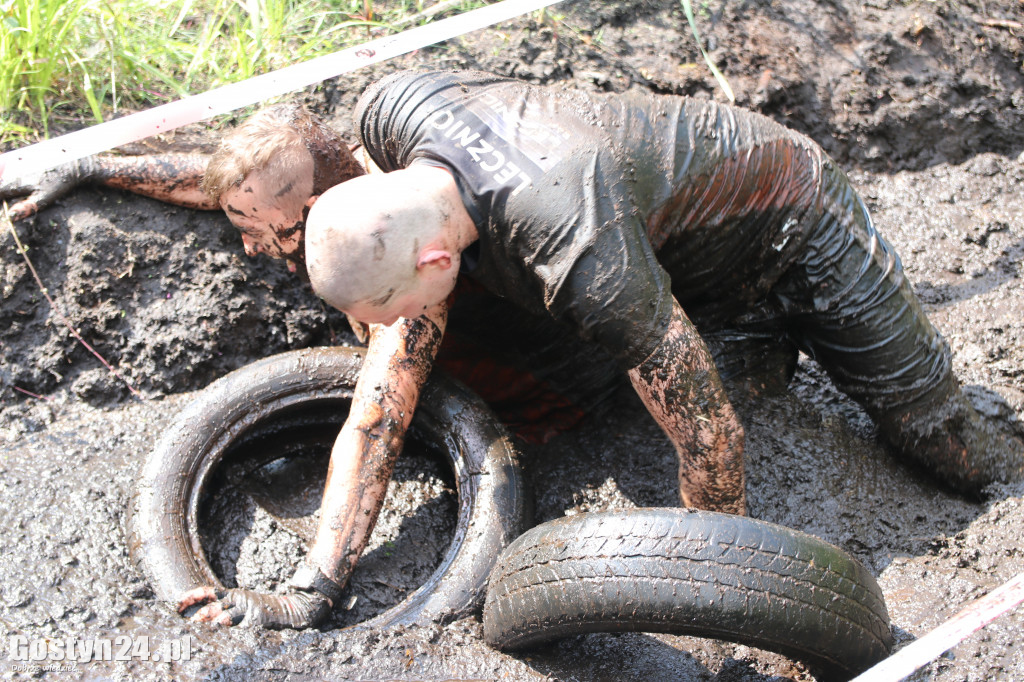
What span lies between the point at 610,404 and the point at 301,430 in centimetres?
133

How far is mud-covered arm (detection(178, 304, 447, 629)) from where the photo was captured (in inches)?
101

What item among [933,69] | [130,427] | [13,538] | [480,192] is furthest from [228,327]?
[933,69]

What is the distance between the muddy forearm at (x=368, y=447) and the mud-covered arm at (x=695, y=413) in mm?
836

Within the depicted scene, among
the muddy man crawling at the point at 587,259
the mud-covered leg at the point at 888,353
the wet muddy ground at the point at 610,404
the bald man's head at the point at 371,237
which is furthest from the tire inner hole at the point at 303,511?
the mud-covered leg at the point at 888,353

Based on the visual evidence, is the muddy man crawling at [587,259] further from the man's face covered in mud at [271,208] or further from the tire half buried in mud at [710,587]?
the tire half buried in mud at [710,587]

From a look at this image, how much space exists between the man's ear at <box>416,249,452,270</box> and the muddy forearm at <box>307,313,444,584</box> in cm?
60

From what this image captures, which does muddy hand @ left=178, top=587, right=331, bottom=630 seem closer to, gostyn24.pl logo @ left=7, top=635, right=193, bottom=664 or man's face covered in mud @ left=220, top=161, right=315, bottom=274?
gostyn24.pl logo @ left=7, top=635, right=193, bottom=664

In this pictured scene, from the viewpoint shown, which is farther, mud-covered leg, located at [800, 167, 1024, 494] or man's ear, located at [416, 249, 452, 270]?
mud-covered leg, located at [800, 167, 1024, 494]

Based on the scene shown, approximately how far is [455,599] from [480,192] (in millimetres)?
1334

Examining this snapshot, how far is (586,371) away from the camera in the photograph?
3342mm

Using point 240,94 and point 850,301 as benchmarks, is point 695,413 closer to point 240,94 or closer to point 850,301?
point 850,301

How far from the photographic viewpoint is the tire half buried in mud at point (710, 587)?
209 cm

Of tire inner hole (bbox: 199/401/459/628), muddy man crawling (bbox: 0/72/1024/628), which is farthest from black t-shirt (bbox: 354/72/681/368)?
tire inner hole (bbox: 199/401/459/628)

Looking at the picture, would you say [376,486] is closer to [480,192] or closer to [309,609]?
[309,609]
